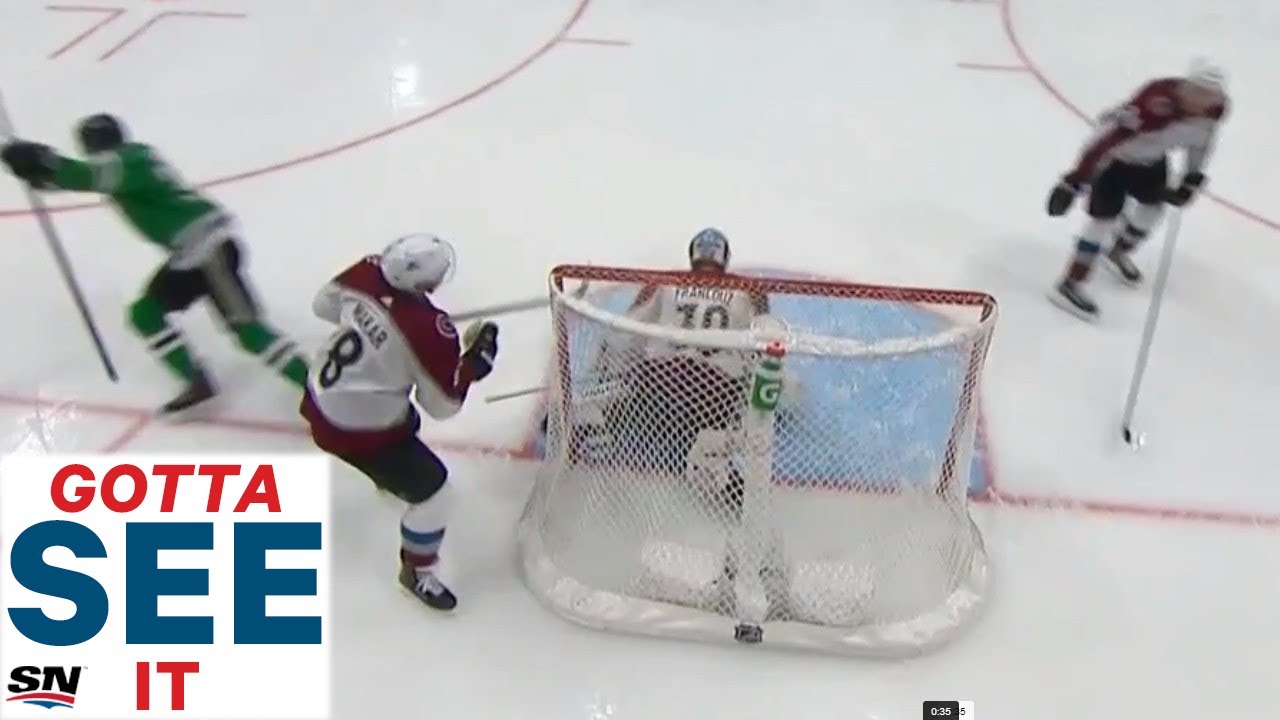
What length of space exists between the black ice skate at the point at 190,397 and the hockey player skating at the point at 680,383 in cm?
98

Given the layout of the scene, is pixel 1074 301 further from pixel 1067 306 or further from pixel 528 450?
pixel 528 450

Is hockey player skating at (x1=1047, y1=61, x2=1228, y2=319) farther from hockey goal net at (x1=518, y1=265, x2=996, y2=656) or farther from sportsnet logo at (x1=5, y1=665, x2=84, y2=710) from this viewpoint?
sportsnet logo at (x1=5, y1=665, x2=84, y2=710)

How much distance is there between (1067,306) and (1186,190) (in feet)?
1.27

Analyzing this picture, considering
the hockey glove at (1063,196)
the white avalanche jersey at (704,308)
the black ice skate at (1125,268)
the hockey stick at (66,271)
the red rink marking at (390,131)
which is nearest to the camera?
the white avalanche jersey at (704,308)

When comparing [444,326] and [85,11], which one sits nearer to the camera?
[444,326]

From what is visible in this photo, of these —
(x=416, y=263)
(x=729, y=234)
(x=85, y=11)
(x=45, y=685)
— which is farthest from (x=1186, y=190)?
(x=85, y=11)

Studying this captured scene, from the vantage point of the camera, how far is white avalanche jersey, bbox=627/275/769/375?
2.12 meters

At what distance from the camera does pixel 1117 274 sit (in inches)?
118

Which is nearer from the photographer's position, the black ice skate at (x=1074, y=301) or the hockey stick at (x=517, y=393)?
the hockey stick at (x=517, y=393)

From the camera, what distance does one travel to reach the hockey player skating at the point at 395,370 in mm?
1811

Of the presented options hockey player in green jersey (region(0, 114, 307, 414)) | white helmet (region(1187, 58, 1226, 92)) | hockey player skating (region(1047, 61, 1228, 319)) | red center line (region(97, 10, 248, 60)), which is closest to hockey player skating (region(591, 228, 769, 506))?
hockey player in green jersey (region(0, 114, 307, 414))

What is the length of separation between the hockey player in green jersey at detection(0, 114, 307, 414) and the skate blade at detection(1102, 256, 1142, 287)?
6.76 ft

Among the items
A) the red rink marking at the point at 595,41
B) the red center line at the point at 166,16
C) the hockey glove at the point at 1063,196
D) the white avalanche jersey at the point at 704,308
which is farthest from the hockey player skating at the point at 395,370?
the red center line at the point at 166,16
